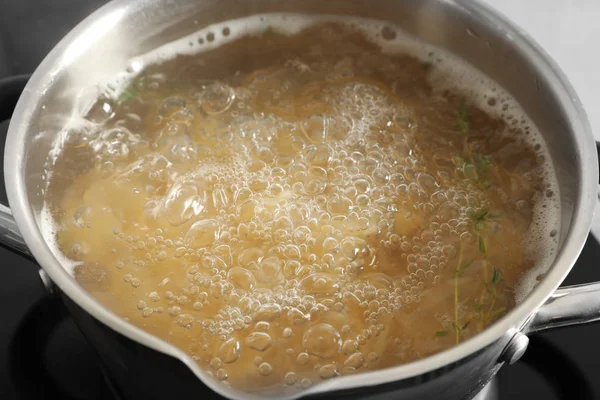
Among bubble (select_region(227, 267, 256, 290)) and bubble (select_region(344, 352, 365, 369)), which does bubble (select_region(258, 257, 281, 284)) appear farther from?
bubble (select_region(344, 352, 365, 369))

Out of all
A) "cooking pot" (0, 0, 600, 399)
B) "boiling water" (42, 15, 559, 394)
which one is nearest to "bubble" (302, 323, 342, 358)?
"boiling water" (42, 15, 559, 394)

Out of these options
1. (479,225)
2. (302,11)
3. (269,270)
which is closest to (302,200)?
(269,270)

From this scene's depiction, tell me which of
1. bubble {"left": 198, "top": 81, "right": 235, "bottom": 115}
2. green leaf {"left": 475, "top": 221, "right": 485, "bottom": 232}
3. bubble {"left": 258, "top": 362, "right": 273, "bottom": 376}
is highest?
green leaf {"left": 475, "top": 221, "right": 485, "bottom": 232}

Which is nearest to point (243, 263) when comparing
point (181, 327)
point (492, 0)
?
point (181, 327)

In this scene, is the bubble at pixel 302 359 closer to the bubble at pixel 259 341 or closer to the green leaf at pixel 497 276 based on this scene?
the bubble at pixel 259 341

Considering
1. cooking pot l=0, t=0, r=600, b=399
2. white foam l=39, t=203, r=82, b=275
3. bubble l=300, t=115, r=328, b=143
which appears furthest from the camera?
bubble l=300, t=115, r=328, b=143

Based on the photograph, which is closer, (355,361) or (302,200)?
(355,361)

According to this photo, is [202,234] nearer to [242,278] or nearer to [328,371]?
[242,278]
